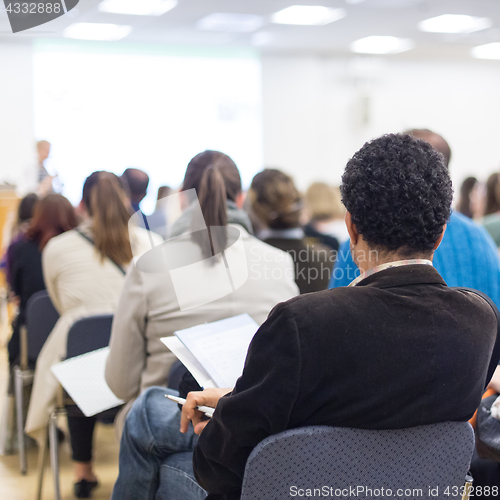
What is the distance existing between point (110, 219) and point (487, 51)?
8.80 meters

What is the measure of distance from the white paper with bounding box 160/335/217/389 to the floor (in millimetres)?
1333

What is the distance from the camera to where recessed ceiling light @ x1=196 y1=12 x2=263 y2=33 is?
720 centimetres

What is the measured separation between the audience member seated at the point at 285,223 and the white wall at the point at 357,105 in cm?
685

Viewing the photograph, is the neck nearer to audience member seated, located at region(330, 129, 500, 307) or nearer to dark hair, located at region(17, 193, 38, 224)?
audience member seated, located at region(330, 129, 500, 307)

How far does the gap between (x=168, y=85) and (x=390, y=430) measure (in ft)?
27.0

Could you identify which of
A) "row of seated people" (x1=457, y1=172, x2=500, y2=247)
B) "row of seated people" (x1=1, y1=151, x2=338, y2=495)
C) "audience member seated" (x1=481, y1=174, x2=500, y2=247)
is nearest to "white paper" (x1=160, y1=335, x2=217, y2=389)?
"row of seated people" (x1=1, y1=151, x2=338, y2=495)

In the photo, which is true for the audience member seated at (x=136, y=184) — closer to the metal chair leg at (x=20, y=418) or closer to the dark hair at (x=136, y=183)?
the dark hair at (x=136, y=183)

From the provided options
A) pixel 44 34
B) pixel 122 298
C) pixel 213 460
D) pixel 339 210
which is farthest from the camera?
pixel 44 34

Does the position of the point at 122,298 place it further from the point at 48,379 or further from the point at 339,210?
the point at 339,210

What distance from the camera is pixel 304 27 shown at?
776cm

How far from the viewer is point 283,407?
985 millimetres

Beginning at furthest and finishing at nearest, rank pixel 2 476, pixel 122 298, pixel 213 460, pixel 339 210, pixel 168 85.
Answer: pixel 168 85, pixel 339 210, pixel 2 476, pixel 122 298, pixel 213 460

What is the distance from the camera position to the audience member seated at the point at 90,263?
2459 millimetres

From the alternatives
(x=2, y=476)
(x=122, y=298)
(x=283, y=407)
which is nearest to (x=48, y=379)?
(x=2, y=476)
